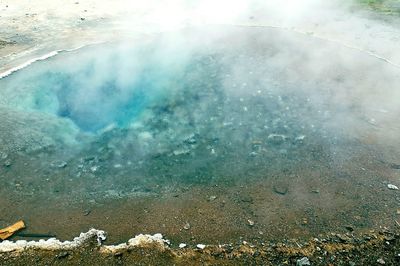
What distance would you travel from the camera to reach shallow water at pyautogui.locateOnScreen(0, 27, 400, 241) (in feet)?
21.0

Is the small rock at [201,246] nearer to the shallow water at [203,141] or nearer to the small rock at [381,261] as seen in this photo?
the shallow water at [203,141]

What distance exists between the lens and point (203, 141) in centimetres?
812

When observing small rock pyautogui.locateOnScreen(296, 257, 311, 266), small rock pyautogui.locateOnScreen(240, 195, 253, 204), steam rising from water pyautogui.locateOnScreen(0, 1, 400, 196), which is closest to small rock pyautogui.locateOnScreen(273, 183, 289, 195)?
steam rising from water pyautogui.locateOnScreen(0, 1, 400, 196)

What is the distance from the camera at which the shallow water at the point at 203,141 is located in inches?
252

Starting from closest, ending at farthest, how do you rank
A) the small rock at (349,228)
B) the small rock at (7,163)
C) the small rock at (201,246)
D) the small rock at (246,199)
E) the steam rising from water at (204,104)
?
the small rock at (201,246)
the small rock at (349,228)
the small rock at (246,199)
the small rock at (7,163)
the steam rising from water at (204,104)

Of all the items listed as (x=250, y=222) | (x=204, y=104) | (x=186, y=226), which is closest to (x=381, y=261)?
(x=250, y=222)

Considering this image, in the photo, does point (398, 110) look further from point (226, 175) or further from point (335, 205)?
point (226, 175)

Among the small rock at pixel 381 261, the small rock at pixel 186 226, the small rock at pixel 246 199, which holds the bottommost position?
the small rock at pixel 381 261

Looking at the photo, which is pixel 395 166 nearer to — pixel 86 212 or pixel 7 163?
pixel 86 212

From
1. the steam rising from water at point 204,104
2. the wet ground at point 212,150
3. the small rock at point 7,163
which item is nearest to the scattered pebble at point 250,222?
the wet ground at point 212,150

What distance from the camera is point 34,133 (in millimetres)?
8359

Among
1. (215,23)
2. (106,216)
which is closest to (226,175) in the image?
(106,216)

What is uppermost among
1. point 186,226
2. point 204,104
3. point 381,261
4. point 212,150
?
point 204,104

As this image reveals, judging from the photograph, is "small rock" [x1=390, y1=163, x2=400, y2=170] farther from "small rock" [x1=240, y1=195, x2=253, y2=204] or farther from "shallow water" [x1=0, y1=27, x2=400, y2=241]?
"small rock" [x1=240, y1=195, x2=253, y2=204]
